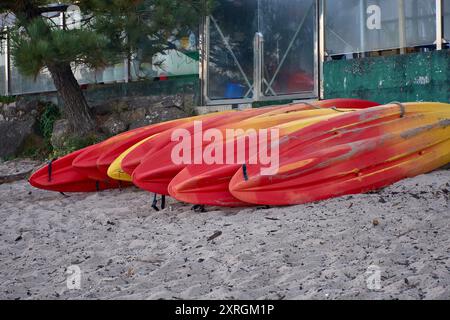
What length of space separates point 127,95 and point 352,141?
5037mm

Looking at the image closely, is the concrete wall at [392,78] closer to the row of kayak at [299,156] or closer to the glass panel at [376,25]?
the glass panel at [376,25]

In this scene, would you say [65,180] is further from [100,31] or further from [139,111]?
[139,111]

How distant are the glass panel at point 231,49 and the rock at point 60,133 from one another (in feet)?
6.06

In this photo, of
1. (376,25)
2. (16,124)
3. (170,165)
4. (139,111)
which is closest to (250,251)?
(170,165)

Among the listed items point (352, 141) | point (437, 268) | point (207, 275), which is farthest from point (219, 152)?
point (437, 268)

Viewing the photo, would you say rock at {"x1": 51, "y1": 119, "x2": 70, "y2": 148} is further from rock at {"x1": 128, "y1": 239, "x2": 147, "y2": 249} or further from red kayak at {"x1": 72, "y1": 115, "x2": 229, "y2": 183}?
rock at {"x1": 128, "y1": 239, "x2": 147, "y2": 249}

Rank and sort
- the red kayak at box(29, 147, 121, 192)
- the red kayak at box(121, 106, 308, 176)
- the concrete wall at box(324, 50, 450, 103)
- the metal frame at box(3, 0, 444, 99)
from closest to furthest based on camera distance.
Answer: the red kayak at box(121, 106, 308, 176), the red kayak at box(29, 147, 121, 192), the concrete wall at box(324, 50, 450, 103), the metal frame at box(3, 0, 444, 99)

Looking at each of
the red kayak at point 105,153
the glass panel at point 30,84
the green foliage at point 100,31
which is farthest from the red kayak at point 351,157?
the glass panel at point 30,84

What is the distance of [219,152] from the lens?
194 inches

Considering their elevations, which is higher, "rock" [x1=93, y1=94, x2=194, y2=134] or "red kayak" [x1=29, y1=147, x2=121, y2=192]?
"rock" [x1=93, y1=94, x2=194, y2=134]

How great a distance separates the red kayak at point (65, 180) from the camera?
20.5ft

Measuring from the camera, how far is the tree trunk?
8.57 m

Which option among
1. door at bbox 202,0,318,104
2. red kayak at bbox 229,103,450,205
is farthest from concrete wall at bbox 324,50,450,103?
red kayak at bbox 229,103,450,205

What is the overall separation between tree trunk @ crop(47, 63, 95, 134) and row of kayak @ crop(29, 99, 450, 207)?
10.5ft
